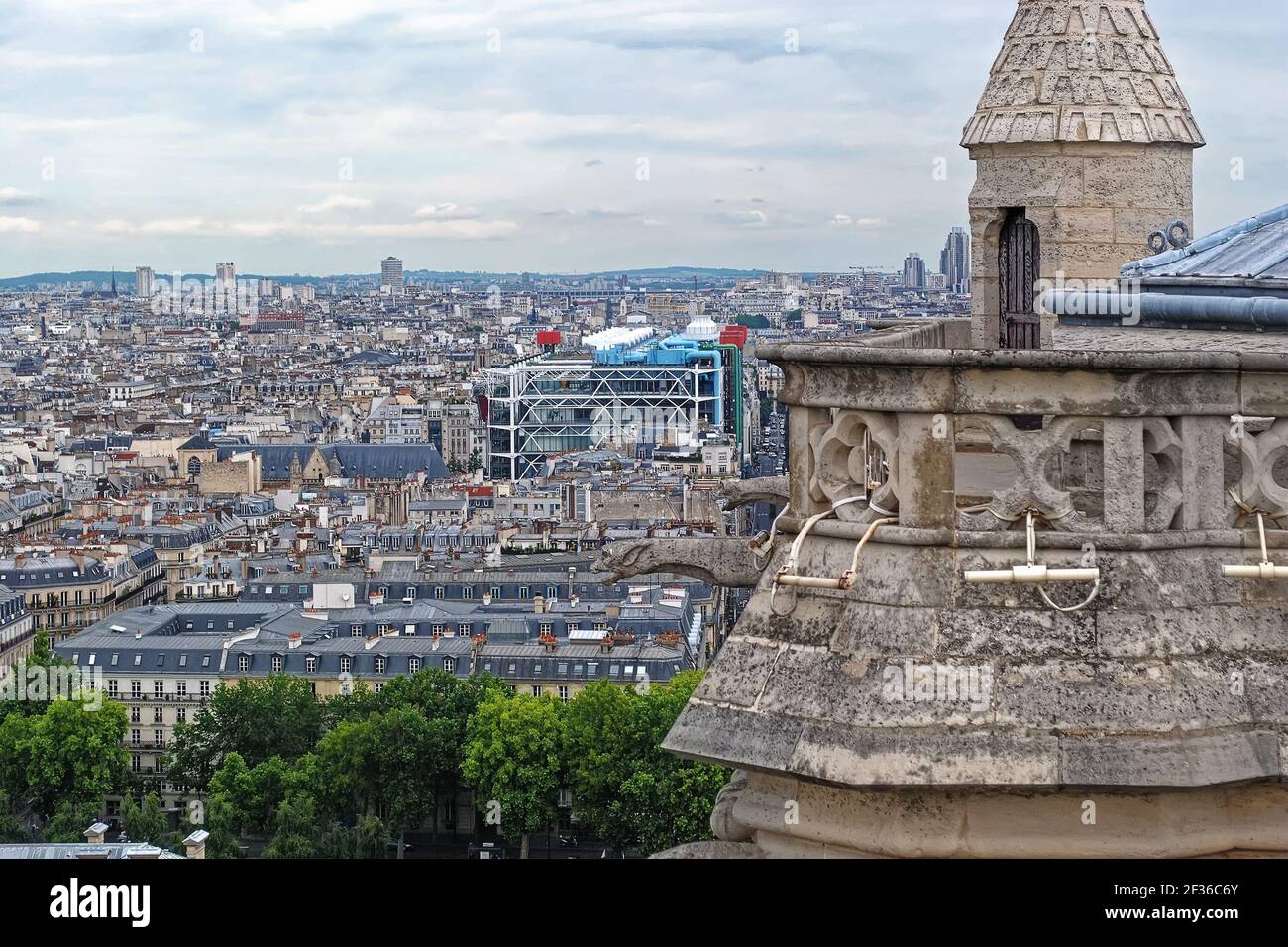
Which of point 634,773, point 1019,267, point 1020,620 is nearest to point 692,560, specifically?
point 1020,620

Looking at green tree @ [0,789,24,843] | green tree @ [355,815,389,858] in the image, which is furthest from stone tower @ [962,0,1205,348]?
green tree @ [0,789,24,843]

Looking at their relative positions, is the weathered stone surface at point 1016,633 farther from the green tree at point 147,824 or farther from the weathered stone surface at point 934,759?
the green tree at point 147,824

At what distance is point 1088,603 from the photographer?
4.61 metres

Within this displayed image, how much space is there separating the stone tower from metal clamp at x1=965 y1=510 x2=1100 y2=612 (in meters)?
10.8

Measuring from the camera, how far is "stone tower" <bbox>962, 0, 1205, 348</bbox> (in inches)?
614

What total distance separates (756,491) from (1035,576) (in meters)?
1.64

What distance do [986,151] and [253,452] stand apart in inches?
4062

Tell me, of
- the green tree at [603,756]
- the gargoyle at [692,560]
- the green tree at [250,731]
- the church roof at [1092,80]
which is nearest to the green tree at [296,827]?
the green tree at [250,731]

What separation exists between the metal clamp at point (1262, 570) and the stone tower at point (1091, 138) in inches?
420

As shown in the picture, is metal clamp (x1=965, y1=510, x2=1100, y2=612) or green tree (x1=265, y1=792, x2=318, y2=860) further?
green tree (x1=265, y1=792, x2=318, y2=860)

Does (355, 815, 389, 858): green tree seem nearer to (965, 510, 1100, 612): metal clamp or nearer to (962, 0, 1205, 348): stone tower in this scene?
(962, 0, 1205, 348): stone tower
